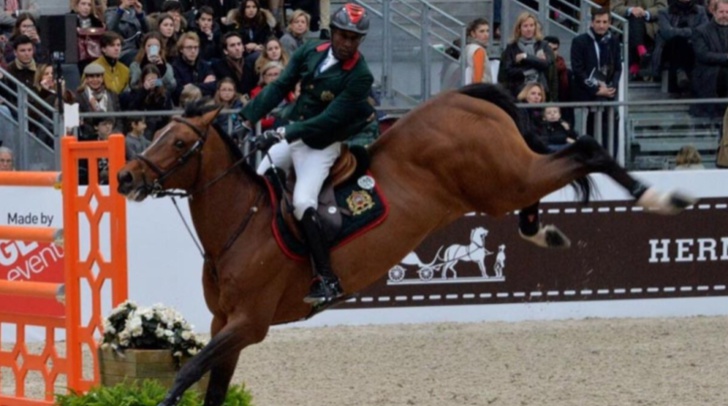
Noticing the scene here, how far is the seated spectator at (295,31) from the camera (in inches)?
591

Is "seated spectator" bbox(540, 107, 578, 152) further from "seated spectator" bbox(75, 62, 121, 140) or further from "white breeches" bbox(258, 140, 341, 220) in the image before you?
"white breeches" bbox(258, 140, 341, 220)

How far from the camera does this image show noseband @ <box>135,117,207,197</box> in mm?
7990

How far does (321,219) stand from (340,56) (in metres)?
0.92

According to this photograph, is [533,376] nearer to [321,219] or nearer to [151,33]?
[321,219]

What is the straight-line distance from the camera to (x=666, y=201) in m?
8.30

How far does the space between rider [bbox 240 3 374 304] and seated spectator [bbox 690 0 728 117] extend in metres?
7.73

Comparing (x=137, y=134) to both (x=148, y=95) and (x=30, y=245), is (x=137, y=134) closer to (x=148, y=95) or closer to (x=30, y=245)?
(x=148, y=95)

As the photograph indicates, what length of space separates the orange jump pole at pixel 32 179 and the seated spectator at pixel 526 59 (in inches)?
258

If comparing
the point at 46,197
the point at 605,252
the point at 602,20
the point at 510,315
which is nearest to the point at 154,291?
the point at 46,197

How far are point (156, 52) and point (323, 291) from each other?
6.59 m

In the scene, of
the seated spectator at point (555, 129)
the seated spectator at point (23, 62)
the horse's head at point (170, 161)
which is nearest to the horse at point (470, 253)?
the seated spectator at point (555, 129)

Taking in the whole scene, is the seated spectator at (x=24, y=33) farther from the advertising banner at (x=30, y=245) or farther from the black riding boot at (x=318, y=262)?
the black riding boot at (x=318, y=262)

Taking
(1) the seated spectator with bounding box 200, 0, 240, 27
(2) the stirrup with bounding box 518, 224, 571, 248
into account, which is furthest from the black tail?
(1) the seated spectator with bounding box 200, 0, 240, 27

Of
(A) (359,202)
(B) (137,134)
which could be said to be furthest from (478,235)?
(A) (359,202)
